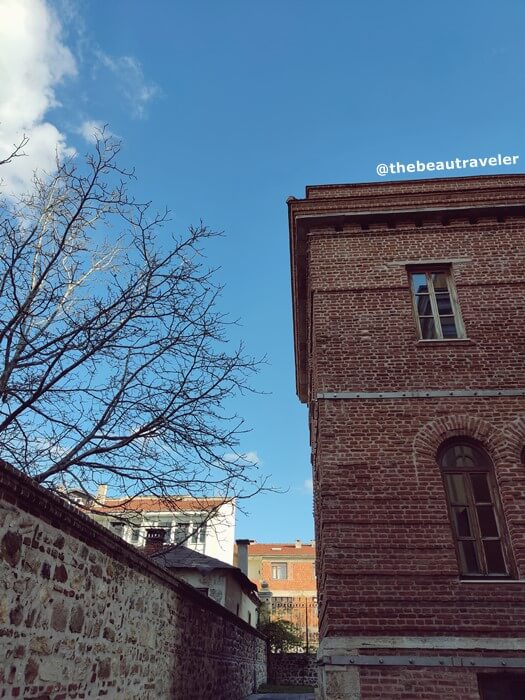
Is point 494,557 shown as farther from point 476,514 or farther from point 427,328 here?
point 427,328

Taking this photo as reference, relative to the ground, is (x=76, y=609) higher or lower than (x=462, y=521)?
lower

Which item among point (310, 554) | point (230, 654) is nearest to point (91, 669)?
point (230, 654)

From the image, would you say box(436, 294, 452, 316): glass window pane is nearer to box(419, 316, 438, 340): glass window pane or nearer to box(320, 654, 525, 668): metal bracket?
box(419, 316, 438, 340): glass window pane

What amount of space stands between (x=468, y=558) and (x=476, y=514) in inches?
26.0

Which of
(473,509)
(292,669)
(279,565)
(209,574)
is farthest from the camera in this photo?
(279,565)

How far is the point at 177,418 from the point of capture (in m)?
8.21

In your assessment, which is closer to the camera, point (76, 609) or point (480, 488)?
point (76, 609)

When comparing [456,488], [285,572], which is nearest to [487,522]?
[456,488]

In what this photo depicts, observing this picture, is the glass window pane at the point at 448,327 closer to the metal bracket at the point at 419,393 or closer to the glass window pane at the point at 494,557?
the metal bracket at the point at 419,393

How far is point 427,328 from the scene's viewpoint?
9.48 metres

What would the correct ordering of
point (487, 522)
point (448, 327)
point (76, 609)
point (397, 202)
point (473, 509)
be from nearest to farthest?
point (76, 609), point (487, 522), point (473, 509), point (448, 327), point (397, 202)

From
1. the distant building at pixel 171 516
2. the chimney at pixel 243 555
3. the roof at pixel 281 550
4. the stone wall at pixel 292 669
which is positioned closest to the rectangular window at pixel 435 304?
the distant building at pixel 171 516

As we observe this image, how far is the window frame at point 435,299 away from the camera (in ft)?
30.6

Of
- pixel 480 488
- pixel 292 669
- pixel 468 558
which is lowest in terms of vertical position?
pixel 292 669
